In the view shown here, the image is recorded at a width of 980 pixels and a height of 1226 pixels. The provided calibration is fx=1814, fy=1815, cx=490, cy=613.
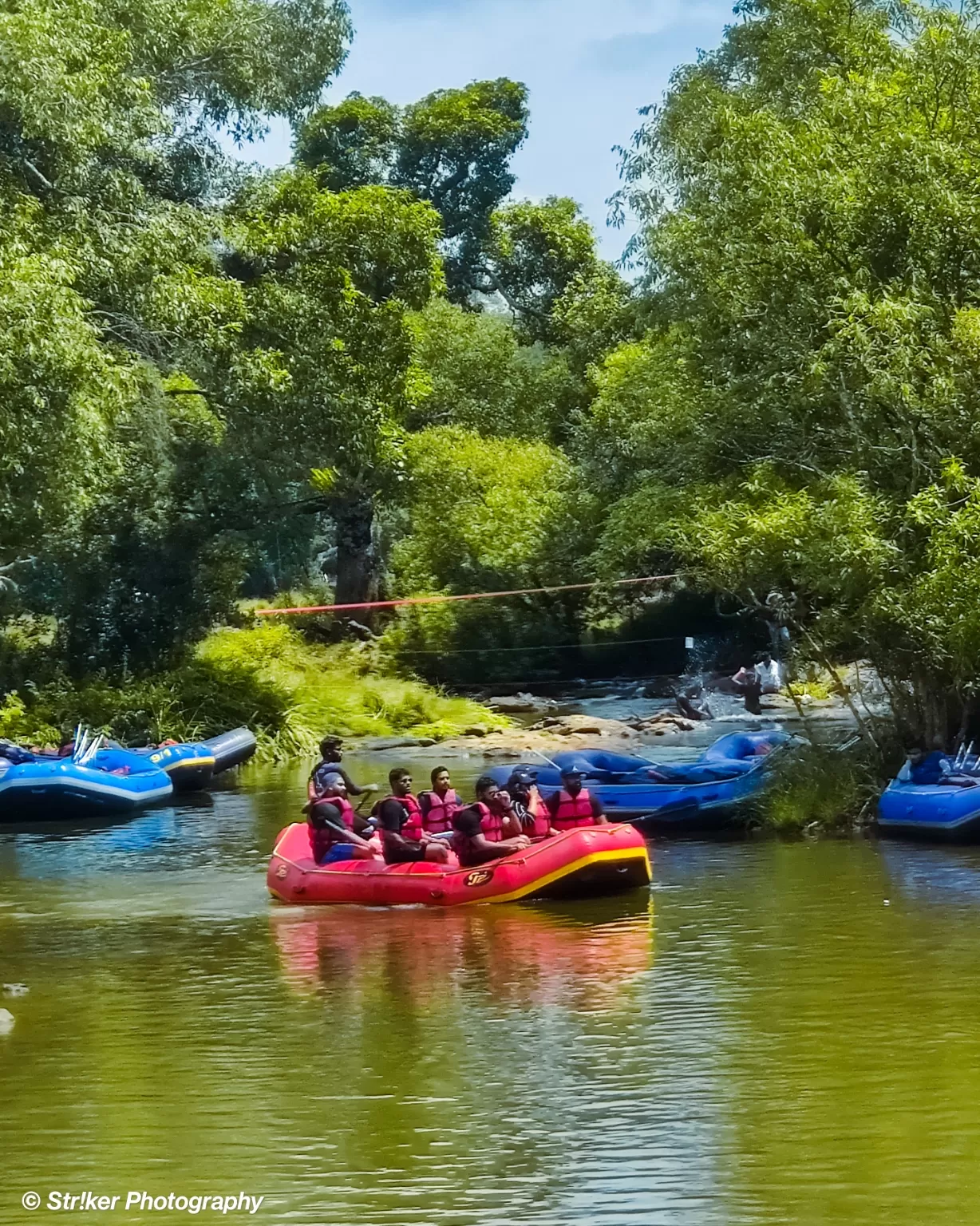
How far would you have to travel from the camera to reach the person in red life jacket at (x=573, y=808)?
52.6ft

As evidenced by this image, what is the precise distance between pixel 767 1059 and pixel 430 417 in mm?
31774

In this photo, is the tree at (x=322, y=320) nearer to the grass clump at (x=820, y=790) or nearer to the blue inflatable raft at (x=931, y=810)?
the grass clump at (x=820, y=790)

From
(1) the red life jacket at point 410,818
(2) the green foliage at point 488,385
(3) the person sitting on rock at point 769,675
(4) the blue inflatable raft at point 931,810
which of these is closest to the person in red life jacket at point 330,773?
(1) the red life jacket at point 410,818

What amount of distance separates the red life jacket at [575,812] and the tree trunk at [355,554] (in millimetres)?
19860

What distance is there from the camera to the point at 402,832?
1542 centimetres

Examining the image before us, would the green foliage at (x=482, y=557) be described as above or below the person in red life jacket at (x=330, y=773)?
above

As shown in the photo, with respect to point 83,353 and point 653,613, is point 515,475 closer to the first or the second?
point 653,613

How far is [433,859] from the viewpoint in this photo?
1510 centimetres

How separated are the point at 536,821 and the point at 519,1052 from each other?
5.64 metres

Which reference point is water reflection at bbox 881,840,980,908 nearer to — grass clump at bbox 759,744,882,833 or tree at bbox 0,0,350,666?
grass clump at bbox 759,744,882,833

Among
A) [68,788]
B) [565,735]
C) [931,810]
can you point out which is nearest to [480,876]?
[931,810]

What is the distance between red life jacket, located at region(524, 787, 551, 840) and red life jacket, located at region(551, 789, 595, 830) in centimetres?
31

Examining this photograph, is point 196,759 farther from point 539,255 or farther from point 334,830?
point 539,255

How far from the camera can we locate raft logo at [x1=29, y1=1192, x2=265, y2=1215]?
7.71 meters
